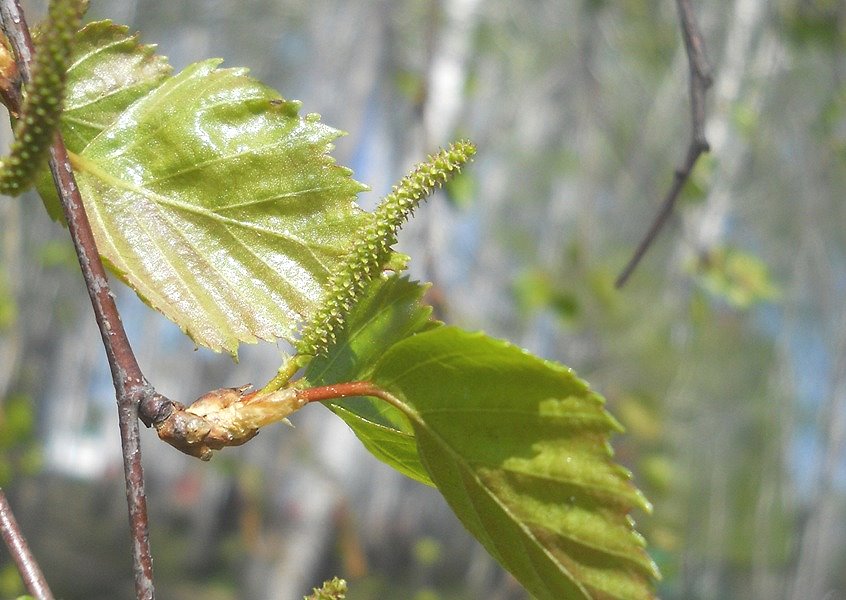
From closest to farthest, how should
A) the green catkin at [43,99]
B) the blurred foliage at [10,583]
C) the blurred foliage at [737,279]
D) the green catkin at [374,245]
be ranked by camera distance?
1. the green catkin at [43,99]
2. the green catkin at [374,245]
3. the blurred foliage at [737,279]
4. the blurred foliage at [10,583]

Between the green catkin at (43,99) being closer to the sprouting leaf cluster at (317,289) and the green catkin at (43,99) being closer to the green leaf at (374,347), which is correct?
the sprouting leaf cluster at (317,289)


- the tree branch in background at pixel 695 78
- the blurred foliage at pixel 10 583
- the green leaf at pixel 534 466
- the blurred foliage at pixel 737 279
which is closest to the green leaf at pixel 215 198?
the green leaf at pixel 534 466

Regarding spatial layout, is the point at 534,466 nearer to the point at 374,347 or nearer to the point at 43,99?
the point at 374,347

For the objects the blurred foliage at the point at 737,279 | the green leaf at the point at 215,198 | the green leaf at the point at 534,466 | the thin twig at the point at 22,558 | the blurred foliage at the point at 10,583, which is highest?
the green leaf at the point at 215,198

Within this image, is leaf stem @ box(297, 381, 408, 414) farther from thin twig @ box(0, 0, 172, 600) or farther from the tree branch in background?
the tree branch in background

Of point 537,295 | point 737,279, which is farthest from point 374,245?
point 737,279

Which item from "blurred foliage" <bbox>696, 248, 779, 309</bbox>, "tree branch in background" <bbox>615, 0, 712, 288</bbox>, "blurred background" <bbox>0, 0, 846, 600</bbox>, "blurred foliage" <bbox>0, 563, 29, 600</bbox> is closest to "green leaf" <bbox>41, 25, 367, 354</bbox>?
"blurred background" <bbox>0, 0, 846, 600</bbox>
